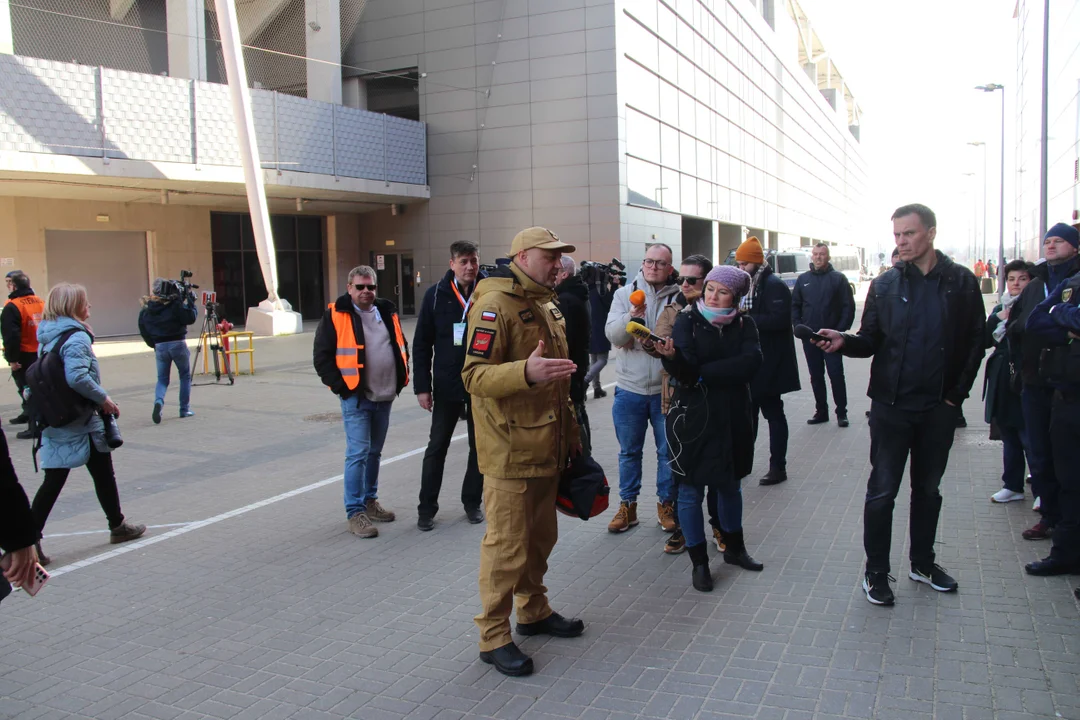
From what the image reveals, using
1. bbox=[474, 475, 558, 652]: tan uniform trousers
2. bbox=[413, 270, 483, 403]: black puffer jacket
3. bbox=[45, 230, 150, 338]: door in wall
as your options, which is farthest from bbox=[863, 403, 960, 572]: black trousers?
bbox=[45, 230, 150, 338]: door in wall

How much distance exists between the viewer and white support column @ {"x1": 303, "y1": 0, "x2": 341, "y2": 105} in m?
28.3

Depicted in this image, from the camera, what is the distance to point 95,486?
579 cm

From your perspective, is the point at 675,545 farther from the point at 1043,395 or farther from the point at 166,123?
the point at 166,123

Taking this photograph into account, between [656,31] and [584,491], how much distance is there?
31911 mm

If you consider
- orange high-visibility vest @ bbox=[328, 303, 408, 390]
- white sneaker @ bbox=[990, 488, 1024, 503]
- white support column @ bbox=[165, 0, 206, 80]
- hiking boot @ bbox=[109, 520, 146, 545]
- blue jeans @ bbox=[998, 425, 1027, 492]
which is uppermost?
white support column @ bbox=[165, 0, 206, 80]

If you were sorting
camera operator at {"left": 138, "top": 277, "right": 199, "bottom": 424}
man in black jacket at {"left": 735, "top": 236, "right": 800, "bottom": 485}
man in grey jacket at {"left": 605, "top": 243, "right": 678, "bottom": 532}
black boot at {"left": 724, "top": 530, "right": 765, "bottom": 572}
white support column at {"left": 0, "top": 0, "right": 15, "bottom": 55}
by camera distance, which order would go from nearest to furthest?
black boot at {"left": 724, "top": 530, "right": 765, "bottom": 572} → man in grey jacket at {"left": 605, "top": 243, "right": 678, "bottom": 532} → man in black jacket at {"left": 735, "top": 236, "right": 800, "bottom": 485} → camera operator at {"left": 138, "top": 277, "right": 199, "bottom": 424} → white support column at {"left": 0, "top": 0, "right": 15, "bottom": 55}

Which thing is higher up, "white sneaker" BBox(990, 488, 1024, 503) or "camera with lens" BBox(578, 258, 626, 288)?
"camera with lens" BBox(578, 258, 626, 288)

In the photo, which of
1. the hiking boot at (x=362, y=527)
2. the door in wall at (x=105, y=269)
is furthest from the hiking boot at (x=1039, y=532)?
the door in wall at (x=105, y=269)

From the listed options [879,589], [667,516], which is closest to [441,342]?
[667,516]

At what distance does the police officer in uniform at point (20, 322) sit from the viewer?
965 centimetres

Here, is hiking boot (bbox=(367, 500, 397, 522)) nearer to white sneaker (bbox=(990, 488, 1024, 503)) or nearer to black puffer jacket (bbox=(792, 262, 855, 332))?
white sneaker (bbox=(990, 488, 1024, 503))

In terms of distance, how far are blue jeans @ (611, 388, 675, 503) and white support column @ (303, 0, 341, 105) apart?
2508 centimetres

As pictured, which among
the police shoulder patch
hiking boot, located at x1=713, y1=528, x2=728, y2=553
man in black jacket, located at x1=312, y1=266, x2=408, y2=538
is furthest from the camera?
man in black jacket, located at x1=312, y1=266, x2=408, y2=538

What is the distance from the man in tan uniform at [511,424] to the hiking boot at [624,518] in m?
1.97
